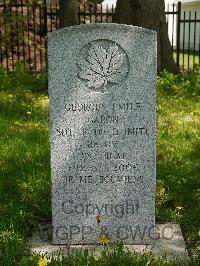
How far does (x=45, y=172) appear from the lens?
5.54 m

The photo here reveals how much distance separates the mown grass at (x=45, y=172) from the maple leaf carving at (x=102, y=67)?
1.20 meters

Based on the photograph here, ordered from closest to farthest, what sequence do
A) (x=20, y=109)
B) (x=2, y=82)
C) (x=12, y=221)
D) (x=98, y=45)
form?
(x=98, y=45), (x=12, y=221), (x=20, y=109), (x=2, y=82)

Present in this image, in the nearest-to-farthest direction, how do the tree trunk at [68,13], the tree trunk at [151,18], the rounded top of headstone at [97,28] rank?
the rounded top of headstone at [97,28], the tree trunk at [68,13], the tree trunk at [151,18]

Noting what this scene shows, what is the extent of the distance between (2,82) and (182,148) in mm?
5209

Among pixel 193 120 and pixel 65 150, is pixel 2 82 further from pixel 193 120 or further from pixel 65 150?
pixel 65 150

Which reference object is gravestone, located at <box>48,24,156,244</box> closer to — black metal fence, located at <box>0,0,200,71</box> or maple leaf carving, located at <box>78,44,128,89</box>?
maple leaf carving, located at <box>78,44,128,89</box>

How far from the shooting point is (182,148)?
6430 millimetres

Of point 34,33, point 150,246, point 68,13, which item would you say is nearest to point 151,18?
point 68,13

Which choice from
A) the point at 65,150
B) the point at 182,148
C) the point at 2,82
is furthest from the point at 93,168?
the point at 2,82

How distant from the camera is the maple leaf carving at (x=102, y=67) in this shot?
12.5 ft

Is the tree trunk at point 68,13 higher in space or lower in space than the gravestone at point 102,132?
higher

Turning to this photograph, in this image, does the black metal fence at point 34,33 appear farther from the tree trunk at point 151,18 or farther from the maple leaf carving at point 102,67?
the maple leaf carving at point 102,67

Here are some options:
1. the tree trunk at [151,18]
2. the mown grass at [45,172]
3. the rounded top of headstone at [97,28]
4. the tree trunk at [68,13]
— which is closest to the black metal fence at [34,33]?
the tree trunk at [68,13]

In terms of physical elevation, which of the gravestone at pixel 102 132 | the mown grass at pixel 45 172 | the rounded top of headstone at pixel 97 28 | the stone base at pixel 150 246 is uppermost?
the rounded top of headstone at pixel 97 28
